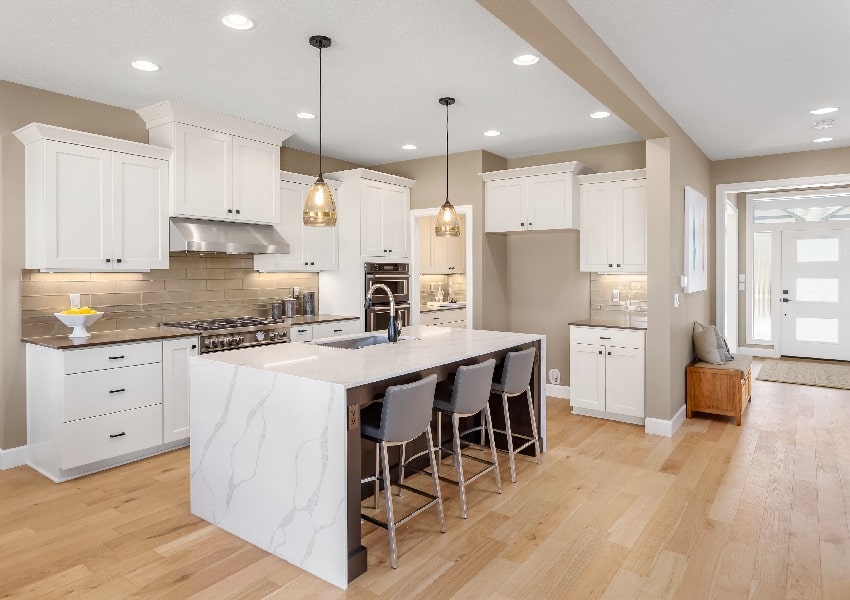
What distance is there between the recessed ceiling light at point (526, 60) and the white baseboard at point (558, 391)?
11.8 feet

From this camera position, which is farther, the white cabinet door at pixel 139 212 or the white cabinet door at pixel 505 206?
the white cabinet door at pixel 505 206

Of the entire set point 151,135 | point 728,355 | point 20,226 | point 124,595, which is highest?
point 151,135

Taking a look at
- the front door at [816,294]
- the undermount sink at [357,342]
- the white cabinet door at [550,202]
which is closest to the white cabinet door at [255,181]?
the undermount sink at [357,342]

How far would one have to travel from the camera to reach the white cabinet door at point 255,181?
4.84 metres

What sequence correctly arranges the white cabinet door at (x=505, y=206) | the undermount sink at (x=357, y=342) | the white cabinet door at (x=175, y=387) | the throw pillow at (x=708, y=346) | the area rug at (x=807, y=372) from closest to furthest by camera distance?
the undermount sink at (x=357, y=342) → the white cabinet door at (x=175, y=387) → the throw pillow at (x=708, y=346) → the white cabinet door at (x=505, y=206) → the area rug at (x=807, y=372)

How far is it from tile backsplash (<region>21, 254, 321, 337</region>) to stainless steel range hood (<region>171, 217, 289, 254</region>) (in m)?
0.41

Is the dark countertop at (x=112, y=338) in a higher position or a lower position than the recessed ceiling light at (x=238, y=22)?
lower

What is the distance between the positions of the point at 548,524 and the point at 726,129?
4004mm

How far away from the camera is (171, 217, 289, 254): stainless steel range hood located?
4.46 m

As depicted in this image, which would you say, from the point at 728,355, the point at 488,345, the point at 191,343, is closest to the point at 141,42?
the point at 191,343

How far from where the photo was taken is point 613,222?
17.7 feet

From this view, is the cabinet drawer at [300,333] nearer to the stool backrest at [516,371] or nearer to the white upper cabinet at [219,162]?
the white upper cabinet at [219,162]

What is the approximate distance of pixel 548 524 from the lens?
3.07 m

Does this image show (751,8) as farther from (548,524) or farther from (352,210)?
(352,210)
